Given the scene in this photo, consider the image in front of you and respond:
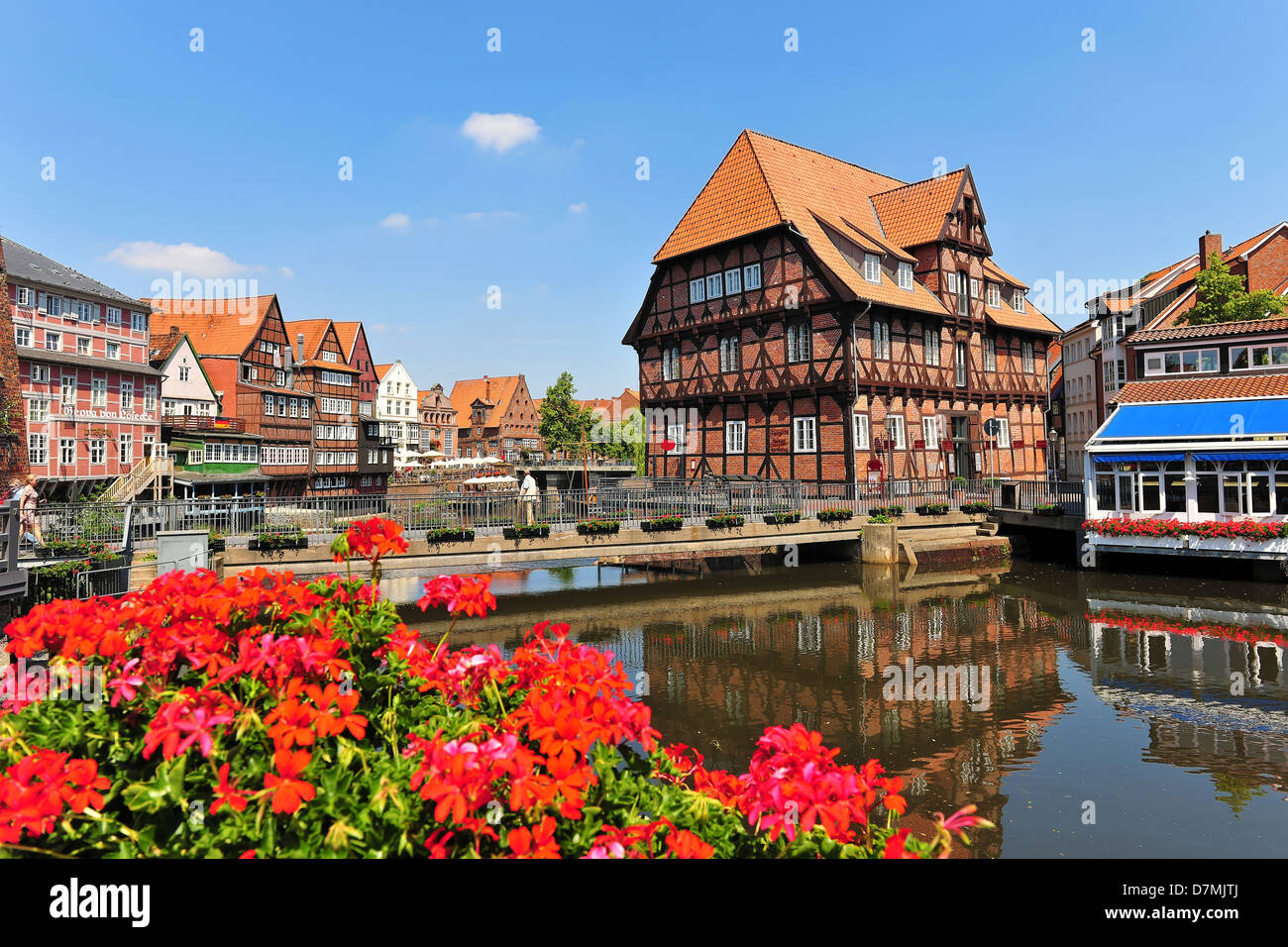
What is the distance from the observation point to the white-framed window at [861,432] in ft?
97.3

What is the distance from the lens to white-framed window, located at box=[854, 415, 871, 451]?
29.7 meters

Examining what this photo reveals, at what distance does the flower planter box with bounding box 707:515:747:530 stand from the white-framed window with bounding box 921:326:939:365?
14746 millimetres

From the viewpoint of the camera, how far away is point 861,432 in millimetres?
29891

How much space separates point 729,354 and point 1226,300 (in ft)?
70.6

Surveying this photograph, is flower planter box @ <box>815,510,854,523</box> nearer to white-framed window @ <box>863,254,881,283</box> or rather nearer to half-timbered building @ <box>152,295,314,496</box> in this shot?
white-framed window @ <box>863,254,881,283</box>

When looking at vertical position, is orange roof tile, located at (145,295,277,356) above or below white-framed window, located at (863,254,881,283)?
above

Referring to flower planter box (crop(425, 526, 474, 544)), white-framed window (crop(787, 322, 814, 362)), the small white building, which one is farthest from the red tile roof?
the small white building

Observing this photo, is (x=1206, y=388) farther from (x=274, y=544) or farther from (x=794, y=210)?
(x=274, y=544)

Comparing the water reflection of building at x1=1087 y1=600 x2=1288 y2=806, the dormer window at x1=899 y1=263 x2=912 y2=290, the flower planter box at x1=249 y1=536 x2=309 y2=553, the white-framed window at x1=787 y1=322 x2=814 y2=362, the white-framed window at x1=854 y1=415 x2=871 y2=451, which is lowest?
the water reflection of building at x1=1087 y1=600 x2=1288 y2=806

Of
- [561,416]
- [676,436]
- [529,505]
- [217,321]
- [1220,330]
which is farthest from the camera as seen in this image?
[561,416]

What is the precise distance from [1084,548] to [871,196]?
23.1 metres

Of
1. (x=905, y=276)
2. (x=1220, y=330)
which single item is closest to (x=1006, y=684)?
(x=1220, y=330)
